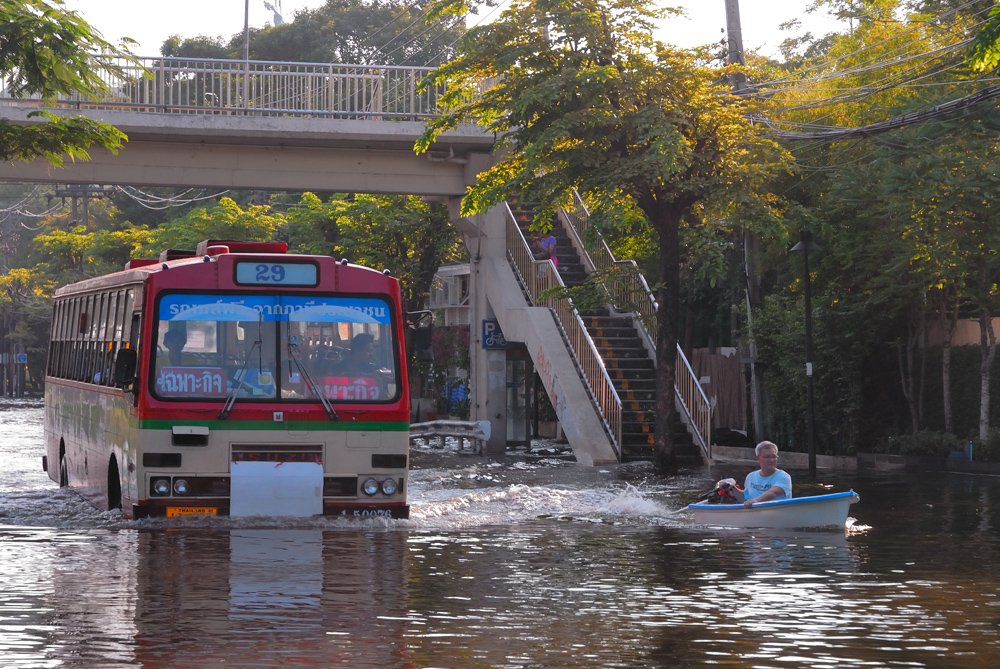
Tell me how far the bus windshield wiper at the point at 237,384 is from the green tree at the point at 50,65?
6.64m

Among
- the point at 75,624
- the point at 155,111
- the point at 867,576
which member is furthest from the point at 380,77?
the point at 75,624

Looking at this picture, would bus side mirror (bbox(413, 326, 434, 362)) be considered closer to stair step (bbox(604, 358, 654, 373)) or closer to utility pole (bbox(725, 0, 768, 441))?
utility pole (bbox(725, 0, 768, 441))

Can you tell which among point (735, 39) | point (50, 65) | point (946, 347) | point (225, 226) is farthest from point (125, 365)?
point (225, 226)

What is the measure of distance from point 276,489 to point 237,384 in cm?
106

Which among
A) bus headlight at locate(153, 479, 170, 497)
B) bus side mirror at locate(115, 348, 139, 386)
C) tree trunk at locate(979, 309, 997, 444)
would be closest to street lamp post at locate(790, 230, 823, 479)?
tree trunk at locate(979, 309, 997, 444)

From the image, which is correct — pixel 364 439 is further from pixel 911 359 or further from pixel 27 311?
pixel 27 311

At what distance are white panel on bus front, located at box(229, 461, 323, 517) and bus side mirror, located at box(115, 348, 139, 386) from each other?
4.15ft

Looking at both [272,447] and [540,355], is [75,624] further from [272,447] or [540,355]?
[540,355]

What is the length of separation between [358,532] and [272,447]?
A: 1.50 meters

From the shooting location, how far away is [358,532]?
48.7 ft

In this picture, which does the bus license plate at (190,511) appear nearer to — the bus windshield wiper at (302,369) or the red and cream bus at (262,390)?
the red and cream bus at (262,390)

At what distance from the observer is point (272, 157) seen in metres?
31.0

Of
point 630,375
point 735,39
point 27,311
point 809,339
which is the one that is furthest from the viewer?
point 27,311

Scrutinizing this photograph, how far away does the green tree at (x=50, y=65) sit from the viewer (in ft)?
60.6
